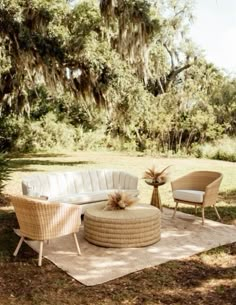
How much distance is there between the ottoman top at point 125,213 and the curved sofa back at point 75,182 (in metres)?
0.84

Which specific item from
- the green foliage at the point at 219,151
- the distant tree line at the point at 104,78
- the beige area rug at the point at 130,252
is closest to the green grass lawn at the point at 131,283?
the beige area rug at the point at 130,252

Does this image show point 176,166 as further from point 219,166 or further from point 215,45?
point 215,45

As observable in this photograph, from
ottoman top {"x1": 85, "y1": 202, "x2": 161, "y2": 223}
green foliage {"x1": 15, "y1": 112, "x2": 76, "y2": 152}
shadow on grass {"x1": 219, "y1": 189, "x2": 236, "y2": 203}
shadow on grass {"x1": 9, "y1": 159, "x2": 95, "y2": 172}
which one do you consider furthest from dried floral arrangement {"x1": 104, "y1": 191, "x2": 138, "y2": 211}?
green foliage {"x1": 15, "y1": 112, "x2": 76, "y2": 152}

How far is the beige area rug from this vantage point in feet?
11.6

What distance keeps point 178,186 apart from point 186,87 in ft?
42.2

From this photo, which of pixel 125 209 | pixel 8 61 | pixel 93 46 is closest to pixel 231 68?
pixel 93 46

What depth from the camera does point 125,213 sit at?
4312 mm

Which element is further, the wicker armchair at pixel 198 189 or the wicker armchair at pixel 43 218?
the wicker armchair at pixel 198 189

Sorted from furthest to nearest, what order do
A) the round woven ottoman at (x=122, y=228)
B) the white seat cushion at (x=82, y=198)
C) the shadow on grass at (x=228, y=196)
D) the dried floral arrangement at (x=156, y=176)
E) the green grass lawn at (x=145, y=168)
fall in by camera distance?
1. the shadow on grass at (x=228, y=196)
2. the green grass lawn at (x=145, y=168)
3. the dried floral arrangement at (x=156, y=176)
4. the white seat cushion at (x=82, y=198)
5. the round woven ottoman at (x=122, y=228)

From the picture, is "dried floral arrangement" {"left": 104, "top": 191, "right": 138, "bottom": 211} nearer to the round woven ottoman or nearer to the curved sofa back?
the round woven ottoman

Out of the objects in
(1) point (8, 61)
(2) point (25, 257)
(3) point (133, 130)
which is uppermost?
(1) point (8, 61)

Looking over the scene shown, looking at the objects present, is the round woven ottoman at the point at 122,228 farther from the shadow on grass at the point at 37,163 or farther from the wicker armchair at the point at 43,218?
the shadow on grass at the point at 37,163

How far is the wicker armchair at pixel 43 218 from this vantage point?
374 centimetres

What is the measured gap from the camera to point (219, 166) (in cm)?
1051
